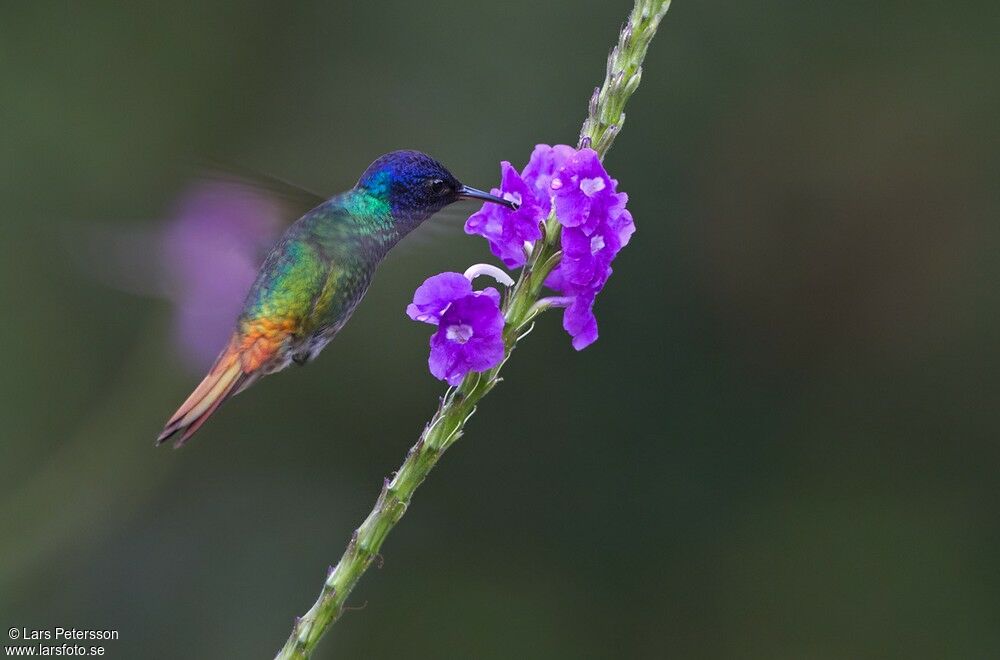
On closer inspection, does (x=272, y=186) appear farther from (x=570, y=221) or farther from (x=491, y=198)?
(x=570, y=221)

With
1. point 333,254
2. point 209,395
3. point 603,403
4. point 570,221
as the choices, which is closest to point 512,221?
point 570,221

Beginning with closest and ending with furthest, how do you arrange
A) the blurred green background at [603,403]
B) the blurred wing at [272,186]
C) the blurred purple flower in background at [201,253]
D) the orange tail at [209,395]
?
1. the orange tail at [209,395]
2. the blurred purple flower in background at [201,253]
3. the blurred wing at [272,186]
4. the blurred green background at [603,403]

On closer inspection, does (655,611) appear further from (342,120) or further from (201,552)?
(342,120)

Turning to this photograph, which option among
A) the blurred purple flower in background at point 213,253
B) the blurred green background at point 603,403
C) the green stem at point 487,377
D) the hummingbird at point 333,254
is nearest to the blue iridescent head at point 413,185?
the hummingbird at point 333,254

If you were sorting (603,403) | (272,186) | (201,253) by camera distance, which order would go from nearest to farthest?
(201,253)
(272,186)
(603,403)

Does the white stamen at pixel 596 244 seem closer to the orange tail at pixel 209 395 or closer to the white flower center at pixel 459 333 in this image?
the white flower center at pixel 459 333

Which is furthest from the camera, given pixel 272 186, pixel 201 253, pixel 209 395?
pixel 272 186
